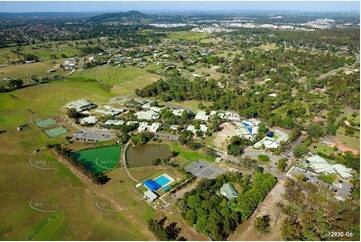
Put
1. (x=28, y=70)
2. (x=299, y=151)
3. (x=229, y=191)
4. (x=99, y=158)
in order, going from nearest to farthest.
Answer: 1. (x=229, y=191)
2. (x=299, y=151)
3. (x=99, y=158)
4. (x=28, y=70)

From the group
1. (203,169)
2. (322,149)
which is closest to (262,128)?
(322,149)

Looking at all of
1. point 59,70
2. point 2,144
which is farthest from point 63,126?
point 59,70

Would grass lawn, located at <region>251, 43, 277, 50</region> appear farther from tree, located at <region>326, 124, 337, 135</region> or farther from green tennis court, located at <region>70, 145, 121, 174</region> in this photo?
green tennis court, located at <region>70, 145, 121, 174</region>

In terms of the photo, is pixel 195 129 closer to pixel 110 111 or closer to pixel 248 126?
pixel 248 126

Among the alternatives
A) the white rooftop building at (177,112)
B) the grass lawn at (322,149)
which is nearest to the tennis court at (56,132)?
the white rooftop building at (177,112)

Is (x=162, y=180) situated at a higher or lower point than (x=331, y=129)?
lower

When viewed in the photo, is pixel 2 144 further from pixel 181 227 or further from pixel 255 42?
pixel 255 42

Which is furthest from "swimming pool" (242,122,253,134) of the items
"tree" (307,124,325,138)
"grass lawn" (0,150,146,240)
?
"grass lawn" (0,150,146,240)
